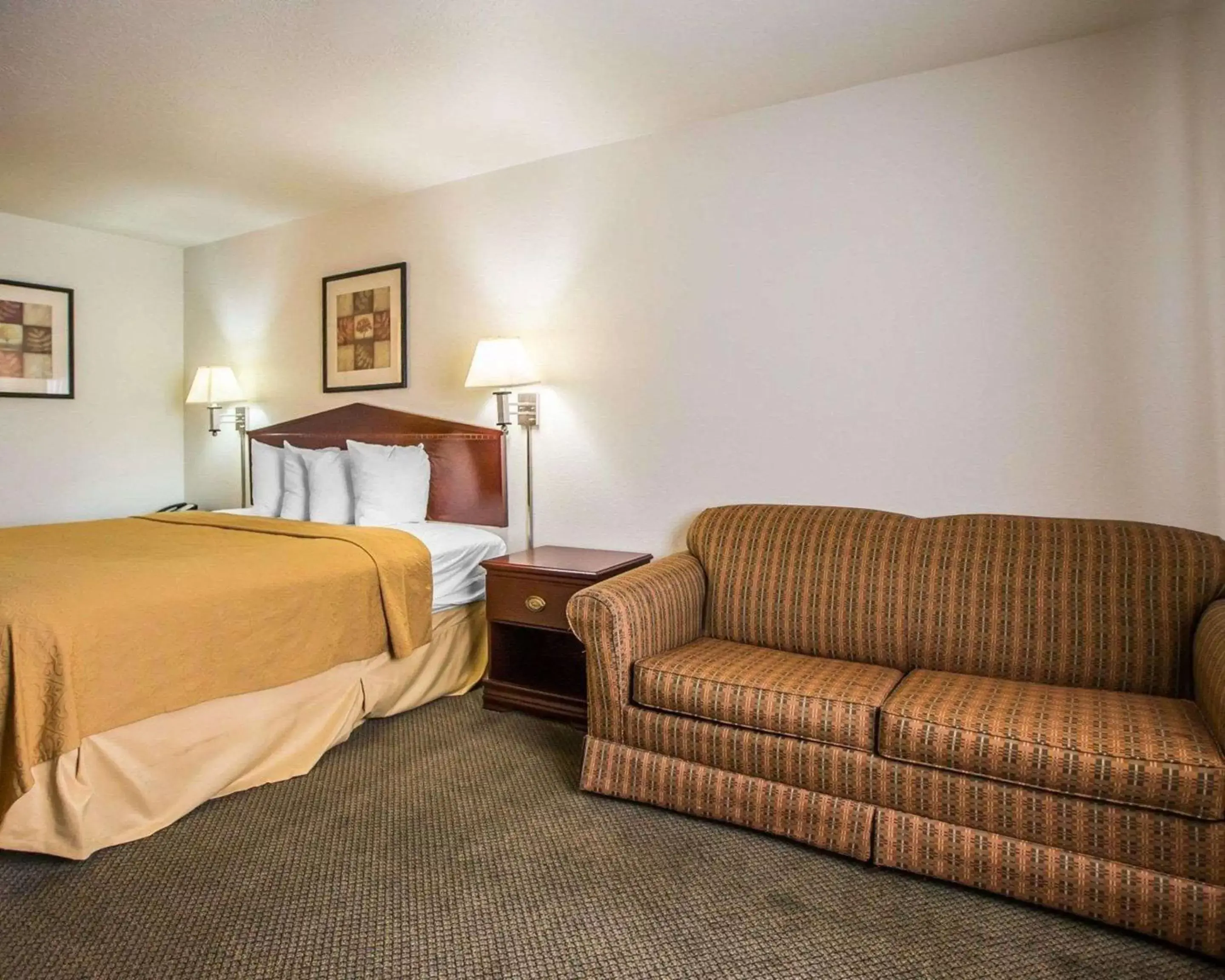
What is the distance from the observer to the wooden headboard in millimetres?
3631

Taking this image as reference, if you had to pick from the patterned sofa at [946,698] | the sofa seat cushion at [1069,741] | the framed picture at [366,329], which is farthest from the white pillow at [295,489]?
the sofa seat cushion at [1069,741]

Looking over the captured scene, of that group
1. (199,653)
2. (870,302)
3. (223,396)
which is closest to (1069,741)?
(870,302)

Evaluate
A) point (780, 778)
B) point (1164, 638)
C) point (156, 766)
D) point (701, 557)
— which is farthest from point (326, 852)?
point (1164, 638)

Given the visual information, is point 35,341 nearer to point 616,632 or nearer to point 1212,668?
point 616,632

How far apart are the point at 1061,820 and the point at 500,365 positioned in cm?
253

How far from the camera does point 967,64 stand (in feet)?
8.40

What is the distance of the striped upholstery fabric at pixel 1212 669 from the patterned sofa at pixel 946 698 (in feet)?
0.03

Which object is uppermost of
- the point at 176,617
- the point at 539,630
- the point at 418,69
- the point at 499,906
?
the point at 418,69

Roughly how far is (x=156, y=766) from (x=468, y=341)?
7.46 feet

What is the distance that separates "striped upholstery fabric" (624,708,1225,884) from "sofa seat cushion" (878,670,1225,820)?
0.03 meters

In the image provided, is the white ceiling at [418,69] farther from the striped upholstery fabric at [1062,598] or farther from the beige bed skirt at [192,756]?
the beige bed skirt at [192,756]

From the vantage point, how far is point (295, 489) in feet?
12.0

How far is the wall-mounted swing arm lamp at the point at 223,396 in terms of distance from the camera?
4543mm

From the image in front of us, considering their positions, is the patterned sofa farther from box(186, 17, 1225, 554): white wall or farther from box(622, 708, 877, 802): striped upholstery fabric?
box(186, 17, 1225, 554): white wall
